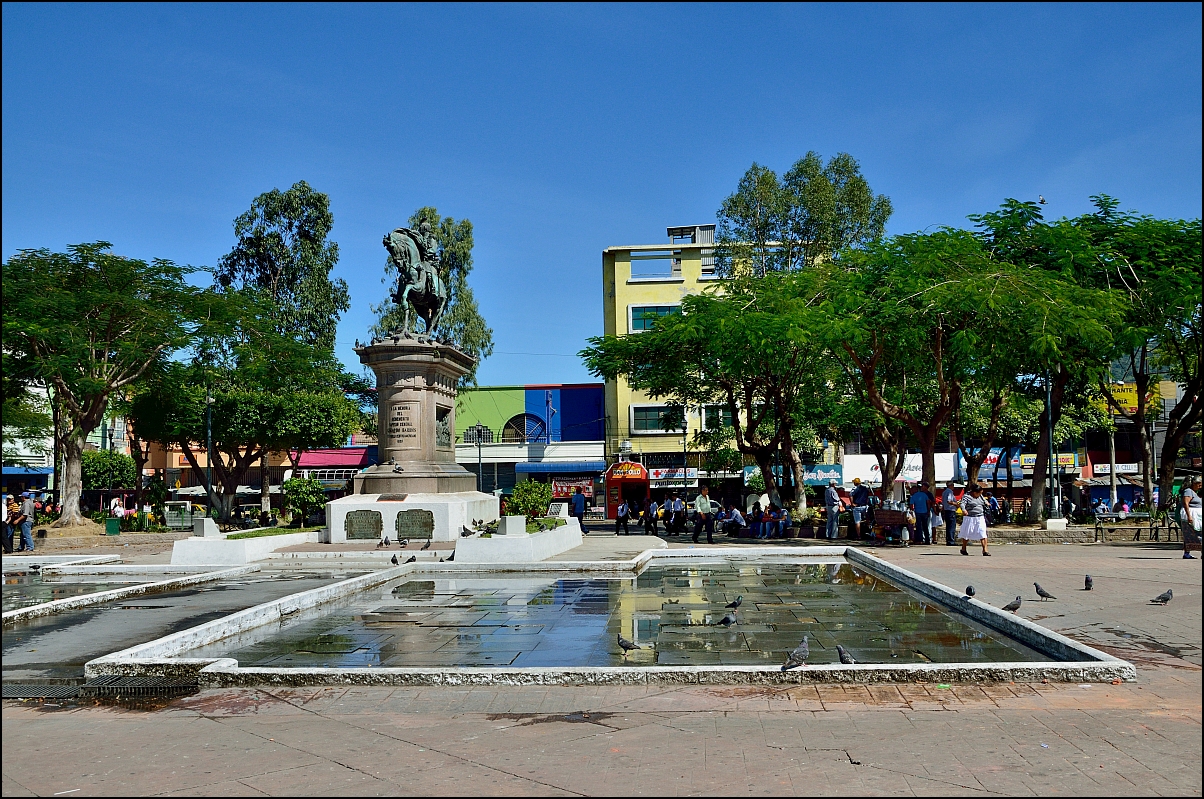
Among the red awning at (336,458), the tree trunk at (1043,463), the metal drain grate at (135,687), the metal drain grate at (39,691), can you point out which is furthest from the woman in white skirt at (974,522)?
the red awning at (336,458)

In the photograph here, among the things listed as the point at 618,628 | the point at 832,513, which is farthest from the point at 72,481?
the point at 618,628

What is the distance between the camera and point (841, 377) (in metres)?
35.8

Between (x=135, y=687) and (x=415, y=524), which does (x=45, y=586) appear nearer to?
(x=415, y=524)

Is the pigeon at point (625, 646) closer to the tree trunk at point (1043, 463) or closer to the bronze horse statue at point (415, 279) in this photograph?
the bronze horse statue at point (415, 279)

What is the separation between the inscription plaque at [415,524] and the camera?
23.3m

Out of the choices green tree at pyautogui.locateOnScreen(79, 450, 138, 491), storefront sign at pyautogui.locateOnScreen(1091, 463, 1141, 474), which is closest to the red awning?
green tree at pyautogui.locateOnScreen(79, 450, 138, 491)

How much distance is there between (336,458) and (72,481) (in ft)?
90.0

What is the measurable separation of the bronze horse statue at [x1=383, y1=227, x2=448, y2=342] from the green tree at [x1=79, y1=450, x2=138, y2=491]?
2907 centimetres

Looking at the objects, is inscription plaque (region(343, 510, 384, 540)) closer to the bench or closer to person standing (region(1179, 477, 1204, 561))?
person standing (region(1179, 477, 1204, 561))

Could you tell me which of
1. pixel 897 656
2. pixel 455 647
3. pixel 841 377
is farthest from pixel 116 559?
pixel 841 377

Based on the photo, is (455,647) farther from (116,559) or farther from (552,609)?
(116,559)

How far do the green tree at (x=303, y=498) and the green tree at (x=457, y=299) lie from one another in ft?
67.1

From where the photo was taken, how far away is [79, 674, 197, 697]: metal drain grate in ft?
27.4

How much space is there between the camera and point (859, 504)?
92.5 feet
